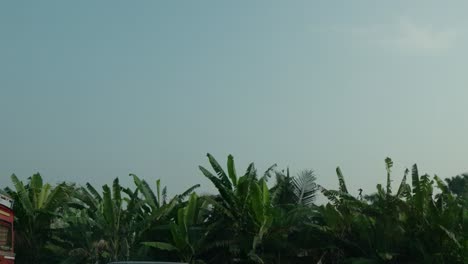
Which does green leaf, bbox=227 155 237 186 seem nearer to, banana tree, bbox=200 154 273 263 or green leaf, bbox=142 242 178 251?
banana tree, bbox=200 154 273 263

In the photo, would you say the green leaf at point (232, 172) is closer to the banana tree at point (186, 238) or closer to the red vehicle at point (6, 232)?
the banana tree at point (186, 238)

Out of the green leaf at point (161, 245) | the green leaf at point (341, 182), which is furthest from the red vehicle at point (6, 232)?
the green leaf at point (341, 182)

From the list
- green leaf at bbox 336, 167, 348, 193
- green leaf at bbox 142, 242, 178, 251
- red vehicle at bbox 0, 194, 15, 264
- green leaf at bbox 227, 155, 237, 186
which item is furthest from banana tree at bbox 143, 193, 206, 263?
red vehicle at bbox 0, 194, 15, 264

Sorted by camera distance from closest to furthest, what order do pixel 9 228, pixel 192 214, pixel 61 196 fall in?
1. pixel 9 228
2. pixel 192 214
3. pixel 61 196

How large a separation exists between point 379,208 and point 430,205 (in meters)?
1.63

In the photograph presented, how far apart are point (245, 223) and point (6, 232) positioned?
27.4ft

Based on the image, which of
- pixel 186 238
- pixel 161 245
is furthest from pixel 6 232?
pixel 186 238

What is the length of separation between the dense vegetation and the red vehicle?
615 centimetres

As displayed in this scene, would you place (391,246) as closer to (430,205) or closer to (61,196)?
(430,205)

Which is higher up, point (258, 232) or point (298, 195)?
point (298, 195)

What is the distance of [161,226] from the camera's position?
76.7 ft

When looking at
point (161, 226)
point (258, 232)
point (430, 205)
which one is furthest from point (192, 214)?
point (430, 205)

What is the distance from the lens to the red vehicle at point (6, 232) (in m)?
15.7

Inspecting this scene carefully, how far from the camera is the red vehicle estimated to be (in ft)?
51.6
